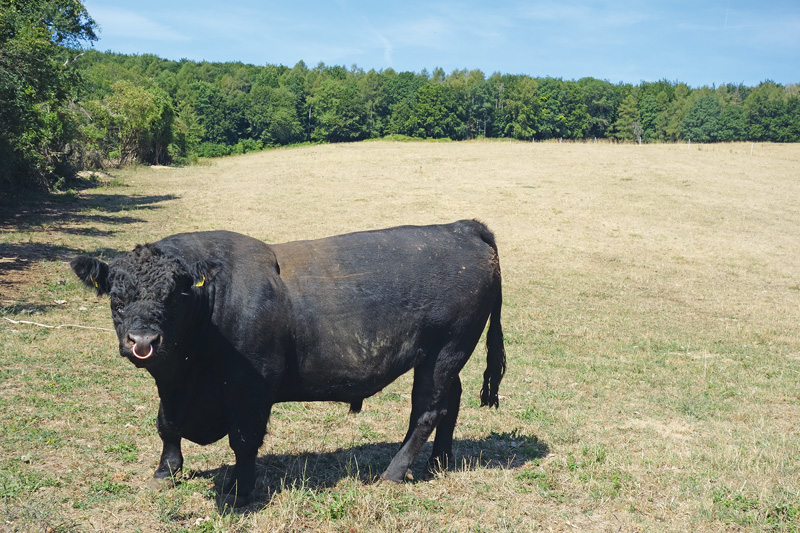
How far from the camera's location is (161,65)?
158 meters

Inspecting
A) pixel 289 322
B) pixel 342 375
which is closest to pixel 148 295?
pixel 289 322

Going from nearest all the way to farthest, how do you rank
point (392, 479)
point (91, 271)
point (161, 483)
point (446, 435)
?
point (91, 271) → point (161, 483) → point (392, 479) → point (446, 435)

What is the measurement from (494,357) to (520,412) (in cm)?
228

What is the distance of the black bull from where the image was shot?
209 inches

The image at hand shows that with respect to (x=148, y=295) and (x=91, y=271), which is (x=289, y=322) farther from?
(x=91, y=271)

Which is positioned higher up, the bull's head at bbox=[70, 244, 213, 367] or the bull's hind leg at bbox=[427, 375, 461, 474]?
the bull's head at bbox=[70, 244, 213, 367]

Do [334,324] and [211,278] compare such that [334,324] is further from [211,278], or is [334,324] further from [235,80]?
[235,80]

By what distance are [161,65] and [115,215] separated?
473 feet

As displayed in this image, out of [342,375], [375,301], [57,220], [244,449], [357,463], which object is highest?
[375,301]

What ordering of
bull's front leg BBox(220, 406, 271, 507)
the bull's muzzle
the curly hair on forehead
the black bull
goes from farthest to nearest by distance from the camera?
bull's front leg BBox(220, 406, 271, 507) → the black bull → the curly hair on forehead → the bull's muzzle

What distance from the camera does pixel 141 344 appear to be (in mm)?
4945

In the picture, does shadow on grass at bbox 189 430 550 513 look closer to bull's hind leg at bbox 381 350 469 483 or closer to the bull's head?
bull's hind leg at bbox 381 350 469 483

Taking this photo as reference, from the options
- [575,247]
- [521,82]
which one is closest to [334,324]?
[575,247]

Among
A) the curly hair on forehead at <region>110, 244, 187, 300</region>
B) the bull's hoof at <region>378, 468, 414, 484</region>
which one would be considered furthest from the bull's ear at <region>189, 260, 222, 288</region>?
the bull's hoof at <region>378, 468, 414, 484</region>
